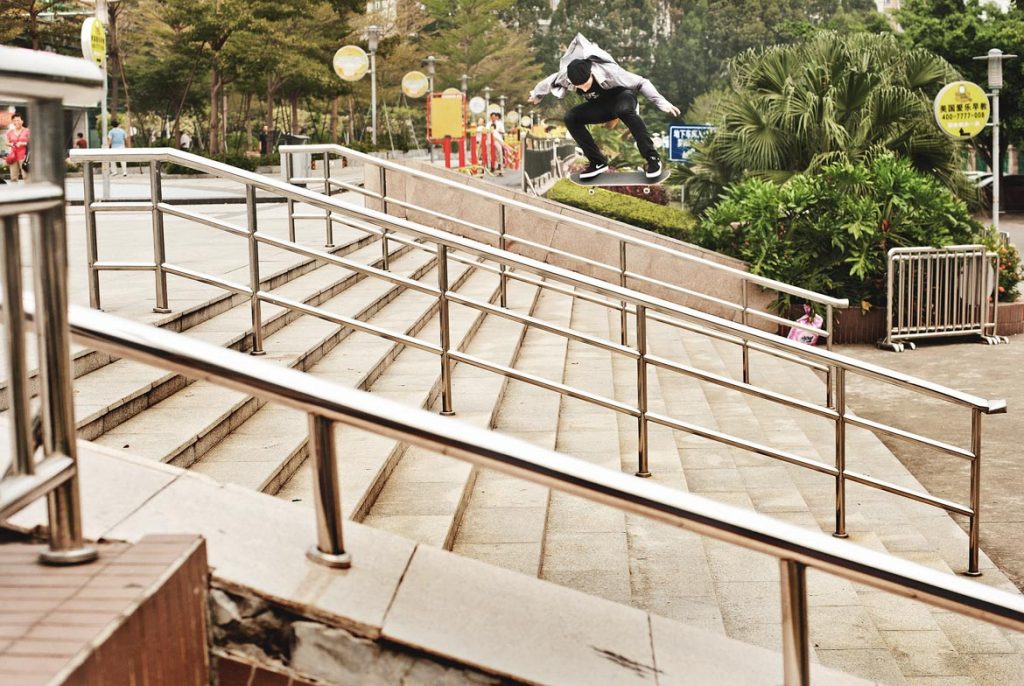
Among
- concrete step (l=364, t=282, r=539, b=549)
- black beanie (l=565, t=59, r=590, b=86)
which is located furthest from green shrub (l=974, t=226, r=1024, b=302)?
concrete step (l=364, t=282, r=539, b=549)

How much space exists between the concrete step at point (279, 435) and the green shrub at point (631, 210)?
942cm

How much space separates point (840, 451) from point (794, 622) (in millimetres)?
3868

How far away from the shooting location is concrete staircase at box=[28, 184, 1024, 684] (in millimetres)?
5051

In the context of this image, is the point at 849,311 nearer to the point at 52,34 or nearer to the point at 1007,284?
the point at 1007,284

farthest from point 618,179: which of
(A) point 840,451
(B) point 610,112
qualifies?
(A) point 840,451

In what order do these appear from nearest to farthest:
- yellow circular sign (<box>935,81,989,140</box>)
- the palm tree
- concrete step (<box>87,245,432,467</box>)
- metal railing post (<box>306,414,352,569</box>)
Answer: metal railing post (<box>306,414,352,569</box>), concrete step (<box>87,245,432,467</box>), the palm tree, yellow circular sign (<box>935,81,989,140</box>)

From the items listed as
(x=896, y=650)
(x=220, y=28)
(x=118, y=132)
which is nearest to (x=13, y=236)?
(x=896, y=650)

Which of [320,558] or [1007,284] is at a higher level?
[320,558]

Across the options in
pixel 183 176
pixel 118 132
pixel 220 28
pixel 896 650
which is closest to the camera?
pixel 896 650

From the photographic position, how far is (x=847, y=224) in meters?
14.1

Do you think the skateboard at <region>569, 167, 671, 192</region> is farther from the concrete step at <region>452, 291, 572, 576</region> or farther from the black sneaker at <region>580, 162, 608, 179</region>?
the concrete step at <region>452, 291, 572, 576</region>

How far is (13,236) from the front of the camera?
2.28 metres

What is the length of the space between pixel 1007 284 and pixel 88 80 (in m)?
14.4

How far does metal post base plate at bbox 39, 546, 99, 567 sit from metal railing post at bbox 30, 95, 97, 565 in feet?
0.17
